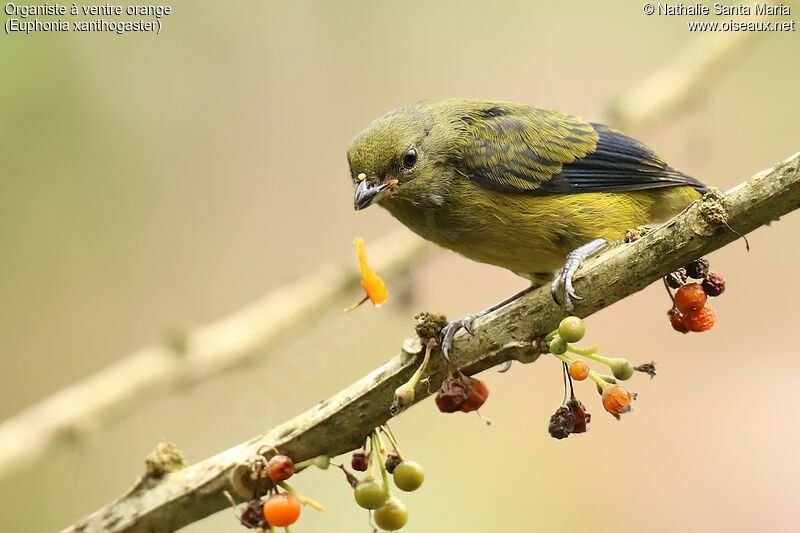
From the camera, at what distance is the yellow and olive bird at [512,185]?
3.55 meters

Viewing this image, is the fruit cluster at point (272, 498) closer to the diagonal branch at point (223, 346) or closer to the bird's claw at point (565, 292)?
the bird's claw at point (565, 292)

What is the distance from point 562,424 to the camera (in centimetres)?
232

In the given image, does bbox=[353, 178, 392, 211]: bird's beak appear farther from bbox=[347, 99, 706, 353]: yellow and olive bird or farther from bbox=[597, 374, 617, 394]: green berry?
bbox=[597, 374, 617, 394]: green berry

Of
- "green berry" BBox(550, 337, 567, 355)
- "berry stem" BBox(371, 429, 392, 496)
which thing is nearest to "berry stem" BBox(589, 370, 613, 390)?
"green berry" BBox(550, 337, 567, 355)

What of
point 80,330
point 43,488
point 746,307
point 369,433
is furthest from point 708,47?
point 43,488

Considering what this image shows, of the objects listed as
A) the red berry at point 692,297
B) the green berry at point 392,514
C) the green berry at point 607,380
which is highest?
the red berry at point 692,297

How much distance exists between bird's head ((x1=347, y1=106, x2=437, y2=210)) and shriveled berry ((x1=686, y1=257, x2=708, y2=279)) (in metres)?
1.53

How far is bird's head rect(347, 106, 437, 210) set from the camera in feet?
11.8

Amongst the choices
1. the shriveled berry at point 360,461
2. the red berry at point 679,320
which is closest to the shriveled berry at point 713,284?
the red berry at point 679,320

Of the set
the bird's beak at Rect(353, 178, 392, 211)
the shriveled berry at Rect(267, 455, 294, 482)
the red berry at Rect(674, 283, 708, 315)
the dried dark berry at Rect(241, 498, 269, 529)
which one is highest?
the bird's beak at Rect(353, 178, 392, 211)

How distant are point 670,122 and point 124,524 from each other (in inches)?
173

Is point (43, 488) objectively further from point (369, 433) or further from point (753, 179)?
point (753, 179)

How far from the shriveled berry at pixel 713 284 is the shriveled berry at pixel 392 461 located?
1.01m

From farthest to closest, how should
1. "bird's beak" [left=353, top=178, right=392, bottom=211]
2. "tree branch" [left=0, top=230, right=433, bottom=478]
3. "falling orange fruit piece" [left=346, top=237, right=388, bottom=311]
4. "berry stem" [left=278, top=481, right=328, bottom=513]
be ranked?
"tree branch" [left=0, top=230, right=433, bottom=478] < "bird's beak" [left=353, top=178, right=392, bottom=211] < "falling orange fruit piece" [left=346, top=237, right=388, bottom=311] < "berry stem" [left=278, top=481, right=328, bottom=513]
